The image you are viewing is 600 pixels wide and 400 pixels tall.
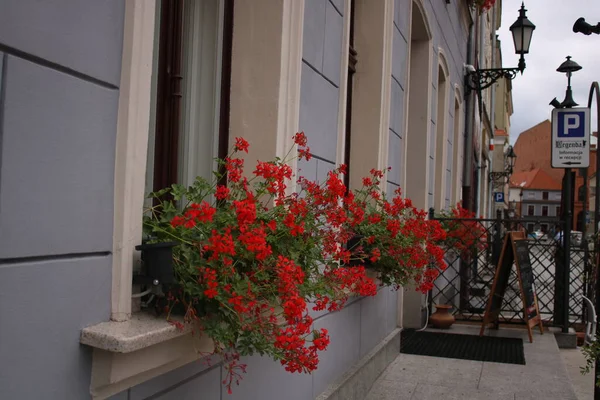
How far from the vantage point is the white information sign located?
27.0 feet

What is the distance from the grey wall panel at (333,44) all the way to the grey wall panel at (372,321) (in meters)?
→ 1.89

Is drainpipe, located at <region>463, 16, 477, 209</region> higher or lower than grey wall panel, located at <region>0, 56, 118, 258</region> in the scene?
higher

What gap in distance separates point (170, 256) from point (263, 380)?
136 centimetres

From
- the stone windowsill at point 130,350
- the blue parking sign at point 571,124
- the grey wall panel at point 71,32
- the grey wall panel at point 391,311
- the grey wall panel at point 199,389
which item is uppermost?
the blue parking sign at point 571,124

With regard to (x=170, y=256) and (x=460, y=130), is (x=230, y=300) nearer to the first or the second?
(x=170, y=256)

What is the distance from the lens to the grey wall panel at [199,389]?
2424 mm

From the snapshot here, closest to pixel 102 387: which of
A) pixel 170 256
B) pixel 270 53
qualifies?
pixel 170 256

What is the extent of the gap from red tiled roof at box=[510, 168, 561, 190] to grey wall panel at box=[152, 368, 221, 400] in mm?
88046

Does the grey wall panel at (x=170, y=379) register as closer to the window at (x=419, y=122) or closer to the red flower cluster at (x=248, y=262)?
the red flower cluster at (x=248, y=262)

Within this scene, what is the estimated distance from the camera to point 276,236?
260 centimetres

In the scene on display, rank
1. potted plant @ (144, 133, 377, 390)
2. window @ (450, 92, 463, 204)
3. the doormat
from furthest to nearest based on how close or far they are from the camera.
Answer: window @ (450, 92, 463, 204)
the doormat
potted plant @ (144, 133, 377, 390)

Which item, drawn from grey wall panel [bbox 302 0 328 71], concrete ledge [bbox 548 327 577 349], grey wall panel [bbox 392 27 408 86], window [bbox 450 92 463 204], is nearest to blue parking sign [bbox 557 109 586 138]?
concrete ledge [bbox 548 327 577 349]

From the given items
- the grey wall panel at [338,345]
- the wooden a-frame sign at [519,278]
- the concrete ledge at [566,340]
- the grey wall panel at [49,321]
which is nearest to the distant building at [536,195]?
the concrete ledge at [566,340]

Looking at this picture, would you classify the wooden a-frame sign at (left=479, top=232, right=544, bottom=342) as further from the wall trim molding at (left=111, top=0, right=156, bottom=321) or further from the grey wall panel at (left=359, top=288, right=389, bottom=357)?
the wall trim molding at (left=111, top=0, right=156, bottom=321)
